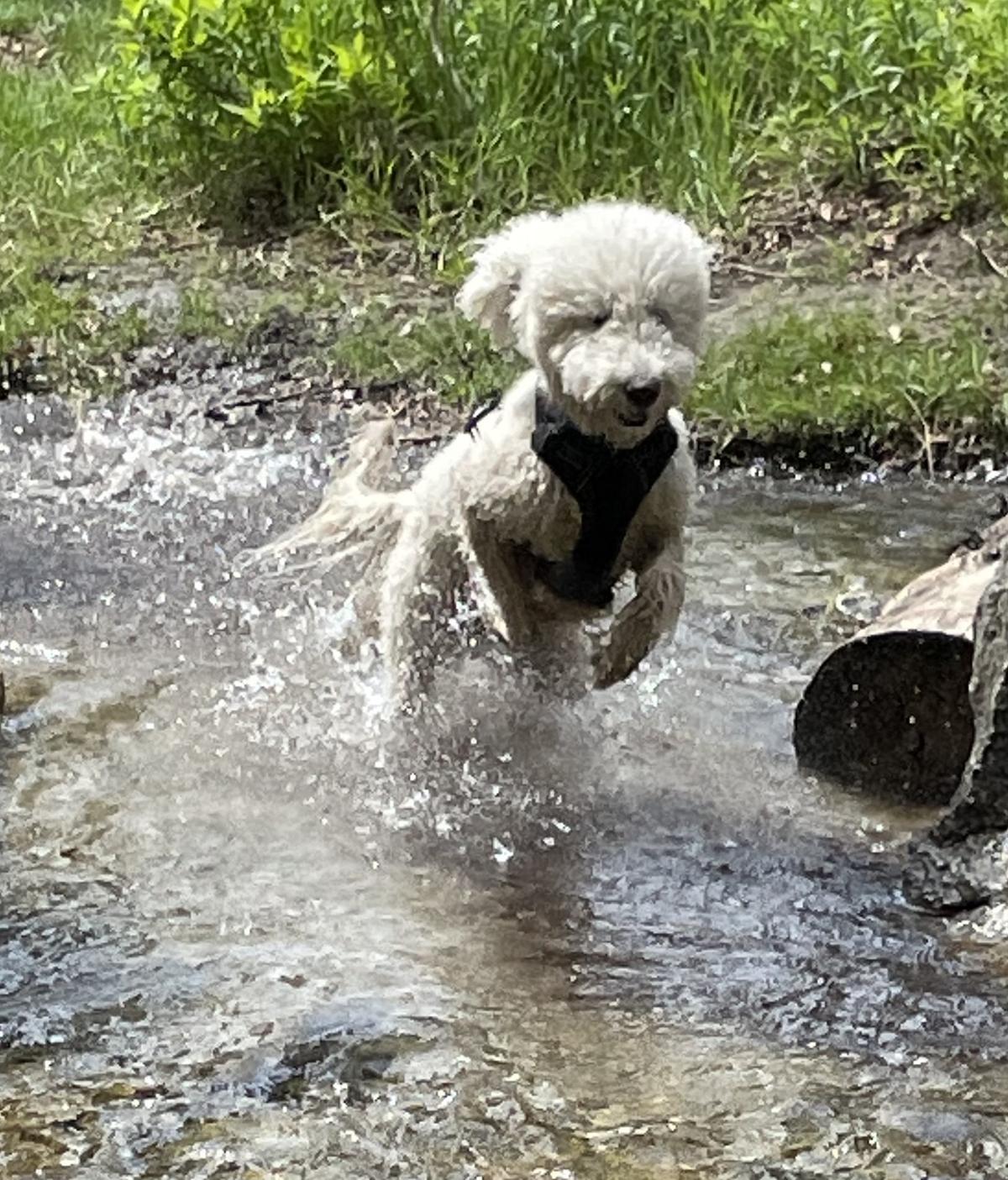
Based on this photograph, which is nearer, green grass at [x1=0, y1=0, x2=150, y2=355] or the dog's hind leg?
the dog's hind leg

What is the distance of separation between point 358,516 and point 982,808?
2.03 meters

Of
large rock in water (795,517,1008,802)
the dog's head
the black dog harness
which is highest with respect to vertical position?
the dog's head

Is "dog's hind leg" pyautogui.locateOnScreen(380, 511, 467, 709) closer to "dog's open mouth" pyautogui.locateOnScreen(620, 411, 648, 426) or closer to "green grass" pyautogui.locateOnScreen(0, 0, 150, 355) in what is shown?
"dog's open mouth" pyautogui.locateOnScreen(620, 411, 648, 426)

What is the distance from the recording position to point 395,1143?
3016 millimetres

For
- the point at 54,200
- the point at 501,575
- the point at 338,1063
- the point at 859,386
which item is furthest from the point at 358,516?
the point at 54,200

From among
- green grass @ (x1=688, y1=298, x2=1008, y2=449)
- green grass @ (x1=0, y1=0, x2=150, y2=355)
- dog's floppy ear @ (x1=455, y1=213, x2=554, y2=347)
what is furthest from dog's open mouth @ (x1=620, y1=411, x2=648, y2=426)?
green grass @ (x1=0, y1=0, x2=150, y2=355)

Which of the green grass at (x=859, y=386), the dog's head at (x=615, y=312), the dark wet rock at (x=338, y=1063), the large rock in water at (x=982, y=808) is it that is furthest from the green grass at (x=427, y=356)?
the dark wet rock at (x=338, y=1063)

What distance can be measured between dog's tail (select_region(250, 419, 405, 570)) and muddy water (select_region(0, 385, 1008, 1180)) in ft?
0.84

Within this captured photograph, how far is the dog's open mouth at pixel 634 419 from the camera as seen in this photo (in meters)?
4.05

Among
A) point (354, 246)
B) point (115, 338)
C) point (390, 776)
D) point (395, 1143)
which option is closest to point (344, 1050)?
point (395, 1143)

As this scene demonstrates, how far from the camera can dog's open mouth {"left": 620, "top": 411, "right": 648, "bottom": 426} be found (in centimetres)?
405

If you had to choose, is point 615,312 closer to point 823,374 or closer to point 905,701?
point 905,701

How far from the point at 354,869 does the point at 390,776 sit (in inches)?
23.3

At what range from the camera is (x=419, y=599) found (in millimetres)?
4840
